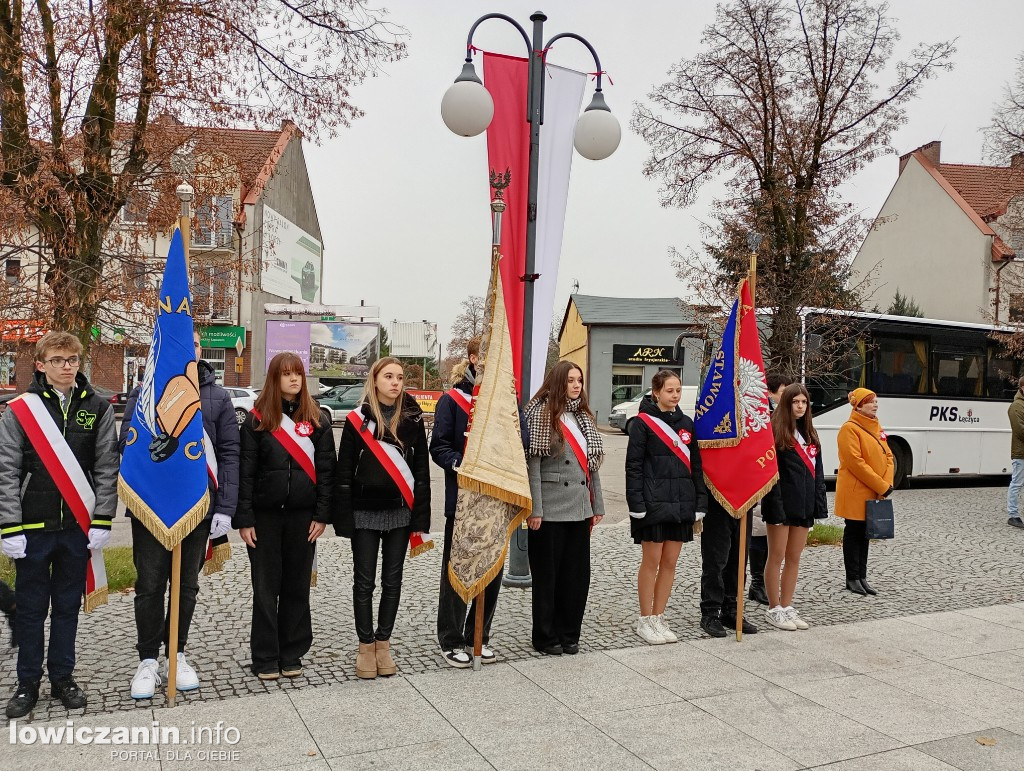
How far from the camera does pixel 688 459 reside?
5.78 meters

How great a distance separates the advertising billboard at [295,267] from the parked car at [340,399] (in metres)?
9.63

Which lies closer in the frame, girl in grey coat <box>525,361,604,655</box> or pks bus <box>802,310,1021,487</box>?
girl in grey coat <box>525,361,604,655</box>

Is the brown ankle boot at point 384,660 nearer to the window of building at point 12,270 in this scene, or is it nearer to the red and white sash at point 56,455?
the red and white sash at point 56,455

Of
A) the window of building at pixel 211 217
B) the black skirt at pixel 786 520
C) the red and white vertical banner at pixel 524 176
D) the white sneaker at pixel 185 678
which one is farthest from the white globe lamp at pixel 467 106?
the white sneaker at pixel 185 678

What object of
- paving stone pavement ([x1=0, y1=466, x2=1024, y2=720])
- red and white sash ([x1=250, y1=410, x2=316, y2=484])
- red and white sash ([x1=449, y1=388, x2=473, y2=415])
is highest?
red and white sash ([x1=449, y1=388, x2=473, y2=415])

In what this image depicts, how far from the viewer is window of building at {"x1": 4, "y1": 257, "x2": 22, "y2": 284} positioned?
7.11 metres

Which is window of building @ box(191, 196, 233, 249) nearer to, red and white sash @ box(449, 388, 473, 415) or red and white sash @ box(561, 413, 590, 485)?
red and white sash @ box(449, 388, 473, 415)

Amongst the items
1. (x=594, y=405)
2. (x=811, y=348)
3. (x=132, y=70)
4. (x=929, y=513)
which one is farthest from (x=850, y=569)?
(x=594, y=405)

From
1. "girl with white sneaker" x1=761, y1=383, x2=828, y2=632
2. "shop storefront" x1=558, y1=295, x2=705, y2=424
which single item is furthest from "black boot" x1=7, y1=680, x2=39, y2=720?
"shop storefront" x1=558, y1=295, x2=705, y2=424

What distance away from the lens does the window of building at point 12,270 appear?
23.3 feet

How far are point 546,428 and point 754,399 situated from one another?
1745 mm

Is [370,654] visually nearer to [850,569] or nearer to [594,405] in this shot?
[850,569]

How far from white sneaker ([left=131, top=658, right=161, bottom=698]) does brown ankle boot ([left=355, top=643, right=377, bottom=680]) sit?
3.67 ft

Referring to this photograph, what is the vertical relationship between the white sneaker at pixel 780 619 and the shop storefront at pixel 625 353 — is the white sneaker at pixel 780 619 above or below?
below
